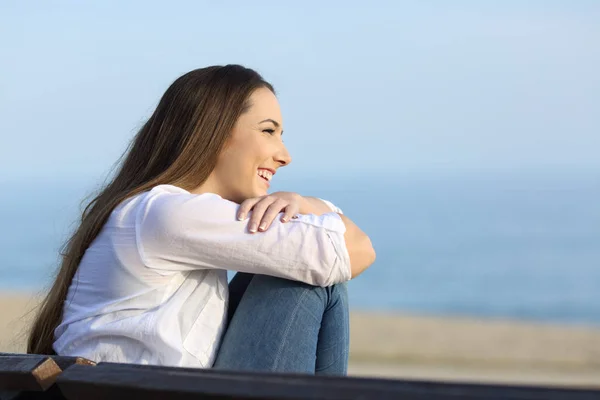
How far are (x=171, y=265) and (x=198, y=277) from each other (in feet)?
0.49

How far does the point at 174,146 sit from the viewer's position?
2.80 meters

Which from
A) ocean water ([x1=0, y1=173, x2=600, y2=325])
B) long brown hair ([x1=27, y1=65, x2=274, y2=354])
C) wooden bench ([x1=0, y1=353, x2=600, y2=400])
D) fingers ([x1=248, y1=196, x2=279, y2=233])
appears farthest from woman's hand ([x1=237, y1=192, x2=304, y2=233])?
ocean water ([x1=0, y1=173, x2=600, y2=325])

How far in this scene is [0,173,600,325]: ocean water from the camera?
2859 centimetres

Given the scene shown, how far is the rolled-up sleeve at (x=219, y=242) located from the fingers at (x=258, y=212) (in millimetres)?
17

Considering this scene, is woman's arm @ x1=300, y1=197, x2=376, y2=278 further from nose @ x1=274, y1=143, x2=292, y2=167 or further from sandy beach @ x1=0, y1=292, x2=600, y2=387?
sandy beach @ x1=0, y1=292, x2=600, y2=387

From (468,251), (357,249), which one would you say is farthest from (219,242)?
(468,251)

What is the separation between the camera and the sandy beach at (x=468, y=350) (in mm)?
9453

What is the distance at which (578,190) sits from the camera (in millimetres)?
73500

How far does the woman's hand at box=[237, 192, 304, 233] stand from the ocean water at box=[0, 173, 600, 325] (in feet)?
26.6

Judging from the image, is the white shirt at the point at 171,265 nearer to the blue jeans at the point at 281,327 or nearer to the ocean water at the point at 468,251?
the blue jeans at the point at 281,327

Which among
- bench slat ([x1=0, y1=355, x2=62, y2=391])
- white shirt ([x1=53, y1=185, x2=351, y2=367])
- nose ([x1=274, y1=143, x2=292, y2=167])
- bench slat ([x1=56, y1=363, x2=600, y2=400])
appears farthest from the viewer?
nose ([x1=274, y1=143, x2=292, y2=167])

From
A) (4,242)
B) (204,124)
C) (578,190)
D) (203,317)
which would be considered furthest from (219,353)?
(578,190)

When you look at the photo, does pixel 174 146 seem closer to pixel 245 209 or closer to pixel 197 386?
pixel 245 209

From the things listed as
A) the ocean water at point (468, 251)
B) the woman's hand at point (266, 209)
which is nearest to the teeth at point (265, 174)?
the woman's hand at point (266, 209)
